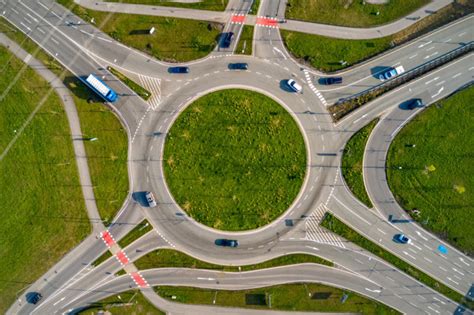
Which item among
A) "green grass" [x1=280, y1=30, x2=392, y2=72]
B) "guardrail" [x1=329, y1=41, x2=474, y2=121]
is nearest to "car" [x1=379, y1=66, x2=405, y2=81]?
"guardrail" [x1=329, y1=41, x2=474, y2=121]

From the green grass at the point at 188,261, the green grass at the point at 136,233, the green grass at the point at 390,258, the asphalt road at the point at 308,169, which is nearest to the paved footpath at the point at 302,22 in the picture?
the asphalt road at the point at 308,169

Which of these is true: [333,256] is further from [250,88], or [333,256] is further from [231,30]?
[231,30]

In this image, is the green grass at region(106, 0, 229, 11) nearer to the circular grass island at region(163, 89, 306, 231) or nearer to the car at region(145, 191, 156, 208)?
the circular grass island at region(163, 89, 306, 231)

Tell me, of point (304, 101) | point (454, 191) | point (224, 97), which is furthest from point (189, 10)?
point (454, 191)

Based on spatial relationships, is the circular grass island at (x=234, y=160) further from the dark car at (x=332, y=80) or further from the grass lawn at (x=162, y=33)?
the grass lawn at (x=162, y=33)

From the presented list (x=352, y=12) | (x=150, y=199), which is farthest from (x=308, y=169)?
(x=352, y=12)
